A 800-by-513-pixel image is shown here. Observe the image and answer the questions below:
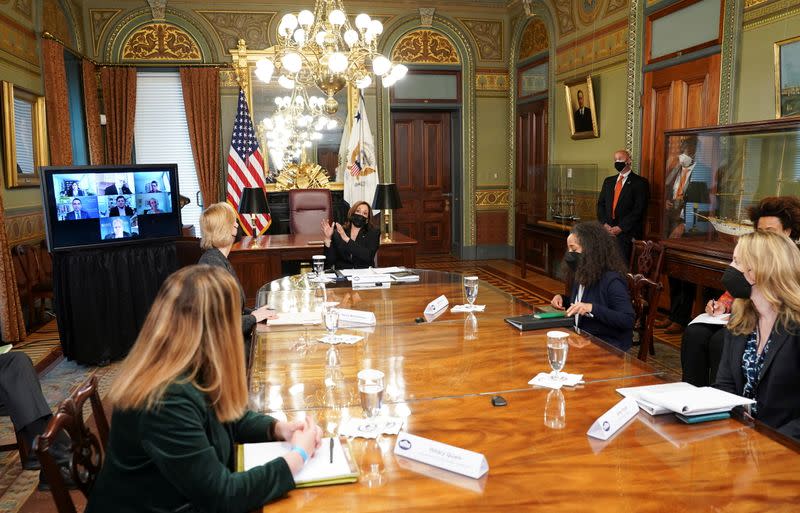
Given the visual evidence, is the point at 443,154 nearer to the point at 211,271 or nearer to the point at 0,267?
the point at 0,267

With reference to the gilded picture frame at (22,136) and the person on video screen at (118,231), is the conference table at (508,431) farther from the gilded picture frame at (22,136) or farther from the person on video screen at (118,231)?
the gilded picture frame at (22,136)

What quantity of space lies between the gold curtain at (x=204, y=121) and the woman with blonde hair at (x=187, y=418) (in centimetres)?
777

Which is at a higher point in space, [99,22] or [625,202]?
[99,22]

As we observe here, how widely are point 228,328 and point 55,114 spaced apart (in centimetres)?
672

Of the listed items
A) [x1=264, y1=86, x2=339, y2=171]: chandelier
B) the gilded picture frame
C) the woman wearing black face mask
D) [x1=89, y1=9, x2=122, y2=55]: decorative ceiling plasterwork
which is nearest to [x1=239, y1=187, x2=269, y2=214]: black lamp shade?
the woman wearing black face mask

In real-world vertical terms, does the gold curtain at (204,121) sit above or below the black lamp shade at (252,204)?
above

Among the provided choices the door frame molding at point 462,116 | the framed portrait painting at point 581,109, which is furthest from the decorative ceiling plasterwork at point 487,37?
the framed portrait painting at point 581,109

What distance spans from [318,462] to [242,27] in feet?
28.0

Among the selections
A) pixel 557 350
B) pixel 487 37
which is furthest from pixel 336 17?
pixel 487 37

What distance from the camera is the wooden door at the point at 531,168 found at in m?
8.42

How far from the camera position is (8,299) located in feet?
17.8

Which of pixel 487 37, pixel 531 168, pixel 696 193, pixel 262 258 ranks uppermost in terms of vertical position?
pixel 487 37

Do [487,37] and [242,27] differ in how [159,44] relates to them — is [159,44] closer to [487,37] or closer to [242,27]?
[242,27]

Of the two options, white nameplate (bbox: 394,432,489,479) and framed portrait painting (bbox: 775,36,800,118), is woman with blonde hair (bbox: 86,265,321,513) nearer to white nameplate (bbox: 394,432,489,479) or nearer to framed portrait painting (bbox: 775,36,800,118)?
A: white nameplate (bbox: 394,432,489,479)
